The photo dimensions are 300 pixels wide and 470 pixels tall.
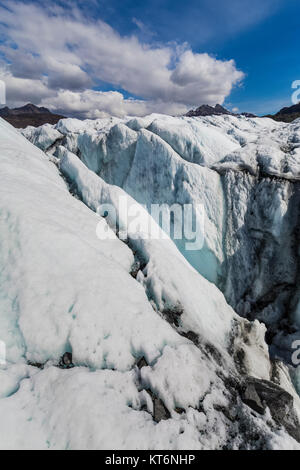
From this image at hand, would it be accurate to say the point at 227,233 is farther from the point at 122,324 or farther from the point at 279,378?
the point at 122,324

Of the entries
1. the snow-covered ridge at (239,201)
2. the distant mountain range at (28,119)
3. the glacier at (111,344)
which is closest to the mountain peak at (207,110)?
the distant mountain range at (28,119)

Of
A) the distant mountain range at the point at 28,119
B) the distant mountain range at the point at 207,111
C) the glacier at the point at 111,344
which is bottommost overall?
the glacier at the point at 111,344

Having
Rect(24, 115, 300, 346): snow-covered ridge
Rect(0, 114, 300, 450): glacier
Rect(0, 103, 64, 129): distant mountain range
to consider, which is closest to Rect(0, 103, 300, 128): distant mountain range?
Rect(0, 103, 64, 129): distant mountain range

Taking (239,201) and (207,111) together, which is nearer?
(239,201)

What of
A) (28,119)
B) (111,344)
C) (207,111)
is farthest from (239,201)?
(207,111)

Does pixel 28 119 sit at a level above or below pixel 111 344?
above

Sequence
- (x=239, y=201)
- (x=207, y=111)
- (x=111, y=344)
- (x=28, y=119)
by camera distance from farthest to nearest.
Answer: (x=207, y=111), (x=28, y=119), (x=239, y=201), (x=111, y=344)

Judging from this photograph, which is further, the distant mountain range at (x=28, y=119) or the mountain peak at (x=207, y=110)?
the mountain peak at (x=207, y=110)

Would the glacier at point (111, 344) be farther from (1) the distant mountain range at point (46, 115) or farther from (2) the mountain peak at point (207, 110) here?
(2) the mountain peak at point (207, 110)

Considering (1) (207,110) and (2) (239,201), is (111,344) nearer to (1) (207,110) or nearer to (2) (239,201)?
(2) (239,201)

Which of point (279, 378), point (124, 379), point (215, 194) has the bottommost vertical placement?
point (279, 378)
